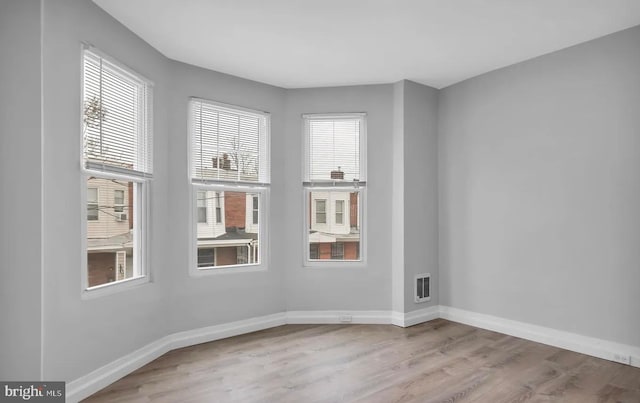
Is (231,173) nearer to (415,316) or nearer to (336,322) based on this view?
(336,322)

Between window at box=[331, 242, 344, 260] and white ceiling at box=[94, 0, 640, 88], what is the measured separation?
75.4 inches

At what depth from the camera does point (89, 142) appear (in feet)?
9.72

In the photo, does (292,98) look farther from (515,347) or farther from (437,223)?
(515,347)

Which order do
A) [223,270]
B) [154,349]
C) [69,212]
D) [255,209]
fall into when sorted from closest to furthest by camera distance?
1. [69,212]
2. [154,349]
3. [223,270]
4. [255,209]

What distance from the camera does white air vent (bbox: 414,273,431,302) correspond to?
15.4 feet

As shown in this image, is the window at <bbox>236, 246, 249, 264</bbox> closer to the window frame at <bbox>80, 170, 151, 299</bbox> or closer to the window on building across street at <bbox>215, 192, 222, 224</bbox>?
the window on building across street at <bbox>215, 192, 222, 224</bbox>

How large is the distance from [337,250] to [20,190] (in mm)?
3139

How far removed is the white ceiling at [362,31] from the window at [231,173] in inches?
20.1

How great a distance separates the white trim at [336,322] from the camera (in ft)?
10.0

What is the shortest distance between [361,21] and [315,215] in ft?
7.51

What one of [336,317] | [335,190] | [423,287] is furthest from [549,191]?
[336,317]

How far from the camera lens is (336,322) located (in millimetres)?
4668

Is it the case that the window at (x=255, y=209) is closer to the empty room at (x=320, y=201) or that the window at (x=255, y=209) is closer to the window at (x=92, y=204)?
the empty room at (x=320, y=201)

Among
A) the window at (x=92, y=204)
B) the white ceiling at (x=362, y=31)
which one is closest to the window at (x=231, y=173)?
the white ceiling at (x=362, y=31)
